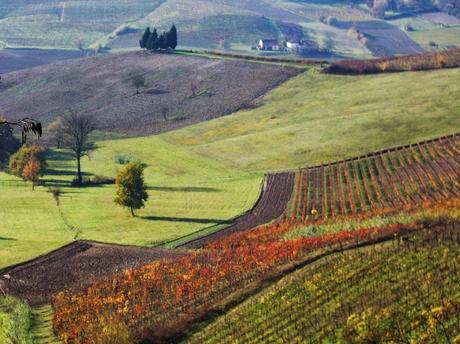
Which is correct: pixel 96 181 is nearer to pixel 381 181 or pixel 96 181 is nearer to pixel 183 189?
pixel 183 189

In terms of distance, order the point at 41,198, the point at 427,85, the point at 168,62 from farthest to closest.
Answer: the point at 168,62 → the point at 427,85 → the point at 41,198

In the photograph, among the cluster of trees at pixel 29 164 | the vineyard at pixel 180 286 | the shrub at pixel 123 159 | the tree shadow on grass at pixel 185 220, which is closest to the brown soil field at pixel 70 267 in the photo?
the vineyard at pixel 180 286

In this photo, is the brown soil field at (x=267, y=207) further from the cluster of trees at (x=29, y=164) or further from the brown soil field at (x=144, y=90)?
the brown soil field at (x=144, y=90)

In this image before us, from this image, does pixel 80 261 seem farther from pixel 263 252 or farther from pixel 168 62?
pixel 168 62

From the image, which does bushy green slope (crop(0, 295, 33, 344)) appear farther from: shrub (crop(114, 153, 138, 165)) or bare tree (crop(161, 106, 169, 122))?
bare tree (crop(161, 106, 169, 122))

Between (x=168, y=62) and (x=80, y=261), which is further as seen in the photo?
(x=168, y=62)

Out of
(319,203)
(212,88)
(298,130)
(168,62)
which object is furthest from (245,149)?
(168,62)
